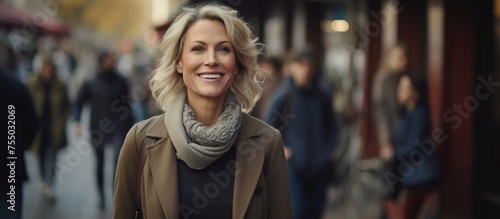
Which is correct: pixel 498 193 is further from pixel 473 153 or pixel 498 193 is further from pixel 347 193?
pixel 347 193

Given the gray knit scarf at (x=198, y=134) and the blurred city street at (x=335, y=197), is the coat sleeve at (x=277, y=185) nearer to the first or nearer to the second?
the gray knit scarf at (x=198, y=134)

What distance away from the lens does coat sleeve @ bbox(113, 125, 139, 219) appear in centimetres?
266

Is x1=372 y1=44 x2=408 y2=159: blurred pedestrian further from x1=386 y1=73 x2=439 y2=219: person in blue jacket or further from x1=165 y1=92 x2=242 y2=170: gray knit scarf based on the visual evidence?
x1=165 y1=92 x2=242 y2=170: gray knit scarf

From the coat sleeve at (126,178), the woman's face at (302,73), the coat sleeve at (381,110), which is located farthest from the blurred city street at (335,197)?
the coat sleeve at (126,178)

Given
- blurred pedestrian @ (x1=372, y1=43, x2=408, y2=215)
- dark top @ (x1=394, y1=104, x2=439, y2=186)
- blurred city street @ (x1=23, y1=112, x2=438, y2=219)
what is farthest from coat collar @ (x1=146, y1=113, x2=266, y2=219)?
blurred city street @ (x1=23, y1=112, x2=438, y2=219)

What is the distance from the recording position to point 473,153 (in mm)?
8375

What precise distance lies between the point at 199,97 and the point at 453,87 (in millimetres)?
6599

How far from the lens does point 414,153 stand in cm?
672

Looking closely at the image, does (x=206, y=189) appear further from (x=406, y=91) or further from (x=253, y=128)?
(x=406, y=91)

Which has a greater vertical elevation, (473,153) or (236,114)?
(236,114)

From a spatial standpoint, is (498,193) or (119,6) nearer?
(498,193)

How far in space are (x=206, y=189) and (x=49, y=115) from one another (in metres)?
7.71

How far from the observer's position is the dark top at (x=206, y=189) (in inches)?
104

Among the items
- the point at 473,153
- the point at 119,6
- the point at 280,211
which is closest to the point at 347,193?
the point at 473,153
